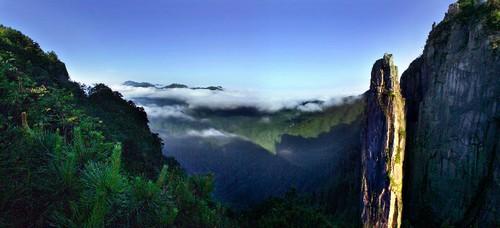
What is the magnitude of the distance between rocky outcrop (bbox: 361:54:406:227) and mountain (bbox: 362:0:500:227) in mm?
166

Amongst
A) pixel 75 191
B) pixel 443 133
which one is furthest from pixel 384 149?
pixel 75 191

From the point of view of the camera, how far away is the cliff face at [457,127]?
192 feet

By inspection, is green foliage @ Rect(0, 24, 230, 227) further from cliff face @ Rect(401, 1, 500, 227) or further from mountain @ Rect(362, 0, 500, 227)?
mountain @ Rect(362, 0, 500, 227)

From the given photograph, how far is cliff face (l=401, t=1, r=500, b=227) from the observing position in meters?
58.4

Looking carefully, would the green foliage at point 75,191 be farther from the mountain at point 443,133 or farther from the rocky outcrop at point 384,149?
the rocky outcrop at point 384,149

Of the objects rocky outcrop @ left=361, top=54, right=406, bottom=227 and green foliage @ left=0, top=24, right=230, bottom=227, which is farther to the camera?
rocky outcrop @ left=361, top=54, right=406, bottom=227

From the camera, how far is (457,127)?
6303cm

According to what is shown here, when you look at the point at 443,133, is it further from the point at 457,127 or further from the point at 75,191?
the point at 75,191

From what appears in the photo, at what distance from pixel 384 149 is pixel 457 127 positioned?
11682mm

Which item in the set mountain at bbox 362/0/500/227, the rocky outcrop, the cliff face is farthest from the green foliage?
the rocky outcrop

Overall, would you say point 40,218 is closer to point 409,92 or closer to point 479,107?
point 479,107

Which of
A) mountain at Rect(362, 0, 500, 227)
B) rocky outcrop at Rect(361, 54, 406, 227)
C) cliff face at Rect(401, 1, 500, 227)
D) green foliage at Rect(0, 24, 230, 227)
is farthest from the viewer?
rocky outcrop at Rect(361, 54, 406, 227)

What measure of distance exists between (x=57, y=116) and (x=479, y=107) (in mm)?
63763

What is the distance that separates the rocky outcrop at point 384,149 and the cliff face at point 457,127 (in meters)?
5.90
